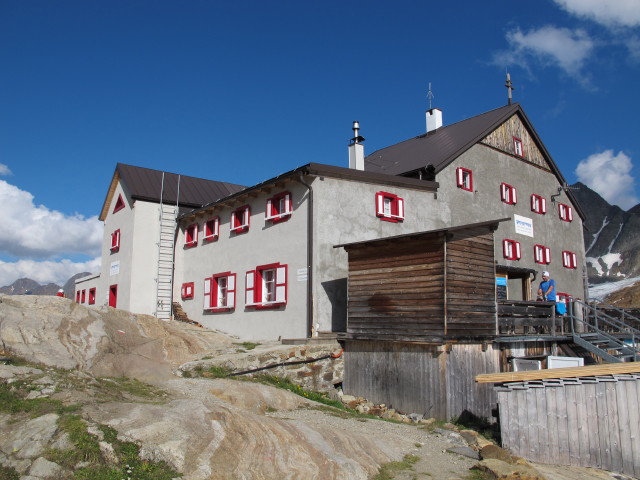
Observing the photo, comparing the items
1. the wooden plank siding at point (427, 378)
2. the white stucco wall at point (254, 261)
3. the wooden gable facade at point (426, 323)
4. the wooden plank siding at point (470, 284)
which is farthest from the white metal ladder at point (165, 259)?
the wooden plank siding at point (470, 284)

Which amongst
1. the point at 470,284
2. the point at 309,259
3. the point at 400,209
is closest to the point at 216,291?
the point at 309,259

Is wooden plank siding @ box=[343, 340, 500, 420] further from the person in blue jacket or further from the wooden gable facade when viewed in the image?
the person in blue jacket

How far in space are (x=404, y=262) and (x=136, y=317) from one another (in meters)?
9.47

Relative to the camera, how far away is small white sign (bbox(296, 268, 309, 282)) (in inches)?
746

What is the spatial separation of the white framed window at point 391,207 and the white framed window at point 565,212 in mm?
13240

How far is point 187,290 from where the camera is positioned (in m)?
26.1

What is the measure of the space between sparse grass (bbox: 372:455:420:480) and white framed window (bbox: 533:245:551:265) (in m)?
19.9

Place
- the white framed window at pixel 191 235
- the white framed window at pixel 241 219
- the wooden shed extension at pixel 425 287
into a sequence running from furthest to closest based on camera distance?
1. the white framed window at pixel 191 235
2. the white framed window at pixel 241 219
3. the wooden shed extension at pixel 425 287

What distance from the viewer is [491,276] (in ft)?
54.4

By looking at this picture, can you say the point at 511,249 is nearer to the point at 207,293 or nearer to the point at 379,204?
the point at 379,204

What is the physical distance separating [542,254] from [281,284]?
15.2m

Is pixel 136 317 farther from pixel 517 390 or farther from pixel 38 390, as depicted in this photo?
pixel 517 390

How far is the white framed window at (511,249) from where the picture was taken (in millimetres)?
26578

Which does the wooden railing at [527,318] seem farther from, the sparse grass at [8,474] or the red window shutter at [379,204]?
the sparse grass at [8,474]
